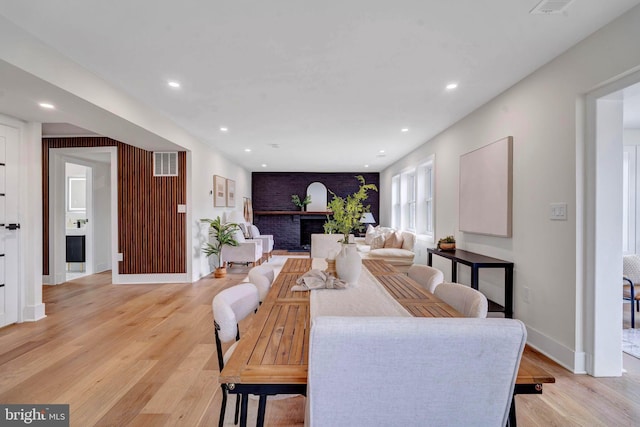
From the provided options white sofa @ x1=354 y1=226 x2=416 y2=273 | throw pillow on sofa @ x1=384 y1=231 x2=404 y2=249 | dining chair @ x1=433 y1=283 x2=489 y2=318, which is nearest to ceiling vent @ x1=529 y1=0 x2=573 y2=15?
dining chair @ x1=433 y1=283 x2=489 y2=318

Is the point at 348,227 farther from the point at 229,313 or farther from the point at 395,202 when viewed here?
the point at 395,202

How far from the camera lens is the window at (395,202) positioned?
7.66 m

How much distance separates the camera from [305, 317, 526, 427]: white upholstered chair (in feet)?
2.48

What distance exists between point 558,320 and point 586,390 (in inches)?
20.7

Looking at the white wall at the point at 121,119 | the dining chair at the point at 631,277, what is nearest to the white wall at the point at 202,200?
the white wall at the point at 121,119

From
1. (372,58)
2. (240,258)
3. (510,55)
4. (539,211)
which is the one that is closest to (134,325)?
(240,258)

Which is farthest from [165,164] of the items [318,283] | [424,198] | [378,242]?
[424,198]

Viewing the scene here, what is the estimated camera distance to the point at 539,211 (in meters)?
2.66

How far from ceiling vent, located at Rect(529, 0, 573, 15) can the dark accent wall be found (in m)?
7.69

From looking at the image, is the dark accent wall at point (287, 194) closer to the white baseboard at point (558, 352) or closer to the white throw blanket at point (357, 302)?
the white baseboard at point (558, 352)

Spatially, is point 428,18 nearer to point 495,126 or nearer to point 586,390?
point 495,126

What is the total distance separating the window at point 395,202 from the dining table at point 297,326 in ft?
18.0

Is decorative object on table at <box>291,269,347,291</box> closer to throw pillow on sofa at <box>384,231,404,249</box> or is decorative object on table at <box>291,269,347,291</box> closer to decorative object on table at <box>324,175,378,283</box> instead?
decorative object on table at <box>324,175,378,283</box>

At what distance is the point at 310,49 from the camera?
2.35m
